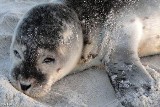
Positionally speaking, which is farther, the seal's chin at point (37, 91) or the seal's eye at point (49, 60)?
the seal's eye at point (49, 60)

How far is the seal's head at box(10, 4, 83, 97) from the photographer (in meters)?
2.51

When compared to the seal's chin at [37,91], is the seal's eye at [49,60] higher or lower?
higher

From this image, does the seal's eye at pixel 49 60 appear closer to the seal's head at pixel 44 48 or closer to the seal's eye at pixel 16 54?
the seal's head at pixel 44 48

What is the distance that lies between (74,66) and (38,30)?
0.40 metres

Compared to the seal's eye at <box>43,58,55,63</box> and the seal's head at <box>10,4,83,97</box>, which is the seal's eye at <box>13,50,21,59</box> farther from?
the seal's eye at <box>43,58,55,63</box>

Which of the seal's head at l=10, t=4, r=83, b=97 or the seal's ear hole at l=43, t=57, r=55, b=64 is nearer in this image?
the seal's head at l=10, t=4, r=83, b=97

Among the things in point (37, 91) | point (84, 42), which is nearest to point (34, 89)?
point (37, 91)

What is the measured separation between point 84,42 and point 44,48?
0.41 metres

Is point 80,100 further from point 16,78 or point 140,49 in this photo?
point 140,49

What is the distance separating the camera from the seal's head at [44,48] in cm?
251

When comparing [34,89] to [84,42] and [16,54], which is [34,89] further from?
[84,42]

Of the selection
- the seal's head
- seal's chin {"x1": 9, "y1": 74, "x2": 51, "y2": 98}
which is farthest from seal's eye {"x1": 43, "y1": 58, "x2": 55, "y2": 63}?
seal's chin {"x1": 9, "y1": 74, "x2": 51, "y2": 98}

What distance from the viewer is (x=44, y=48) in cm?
259

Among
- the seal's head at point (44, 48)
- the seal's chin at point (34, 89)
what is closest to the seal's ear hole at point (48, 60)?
the seal's head at point (44, 48)
